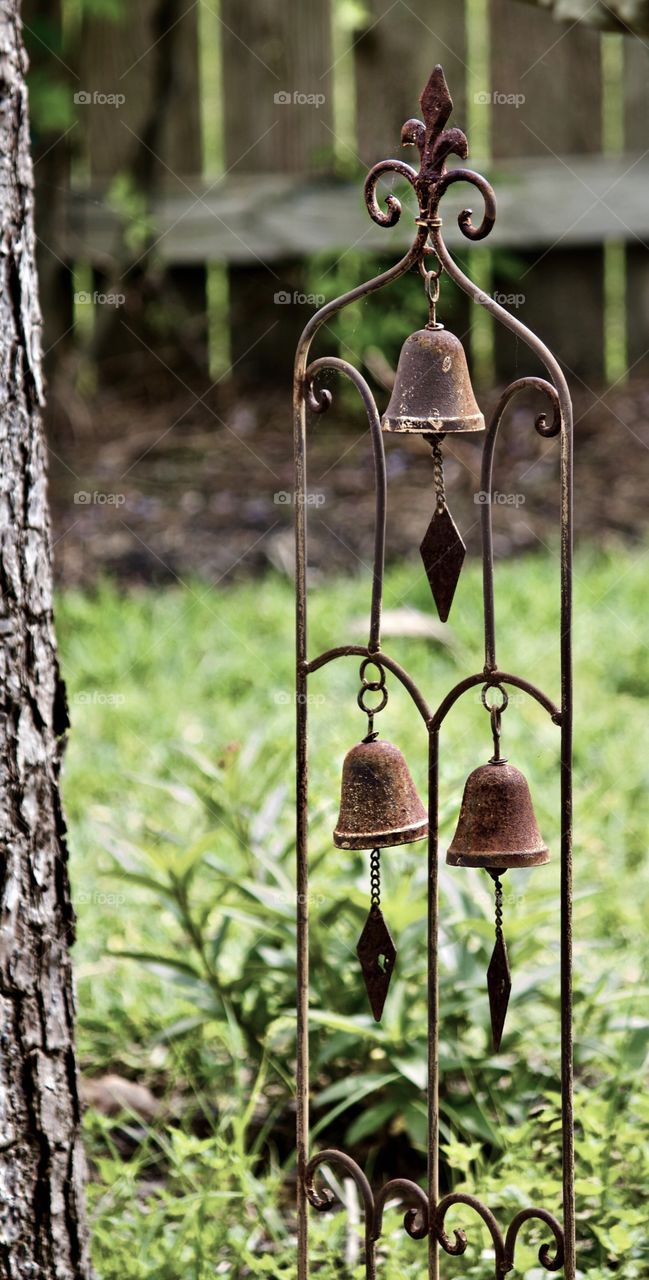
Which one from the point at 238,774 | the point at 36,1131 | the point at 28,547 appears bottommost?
the point at 36,1131

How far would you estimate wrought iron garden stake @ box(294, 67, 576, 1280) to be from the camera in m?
1.57

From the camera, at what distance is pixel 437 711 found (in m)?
1.65

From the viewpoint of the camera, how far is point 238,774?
253 cm

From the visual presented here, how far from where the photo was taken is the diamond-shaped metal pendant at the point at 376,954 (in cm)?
173

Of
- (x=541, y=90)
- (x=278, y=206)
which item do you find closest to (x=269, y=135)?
(x=278, y=206)

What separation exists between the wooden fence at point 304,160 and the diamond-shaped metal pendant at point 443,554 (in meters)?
4.58

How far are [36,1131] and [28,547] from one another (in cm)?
74

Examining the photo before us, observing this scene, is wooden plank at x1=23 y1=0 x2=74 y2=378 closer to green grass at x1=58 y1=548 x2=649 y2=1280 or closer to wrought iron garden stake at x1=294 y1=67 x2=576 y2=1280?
green grass at x1=58 y1=548 x2=649 y2=1280

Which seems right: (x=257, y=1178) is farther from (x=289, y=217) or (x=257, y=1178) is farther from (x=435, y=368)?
(x=289, y=217)

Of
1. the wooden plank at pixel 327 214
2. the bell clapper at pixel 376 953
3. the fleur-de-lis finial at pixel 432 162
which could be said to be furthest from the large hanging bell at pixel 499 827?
the wooden plank at pixel 327 214

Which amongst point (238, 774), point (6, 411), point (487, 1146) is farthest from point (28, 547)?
point (487, 1146)

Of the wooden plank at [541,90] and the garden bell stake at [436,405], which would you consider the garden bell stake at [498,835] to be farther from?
the wooden plank at [541,90]

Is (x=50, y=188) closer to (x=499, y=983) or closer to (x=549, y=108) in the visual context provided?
(x=549, y=108)

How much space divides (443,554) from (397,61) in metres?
5.23
